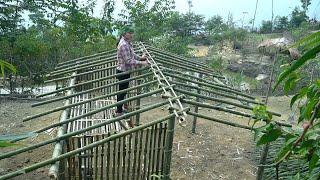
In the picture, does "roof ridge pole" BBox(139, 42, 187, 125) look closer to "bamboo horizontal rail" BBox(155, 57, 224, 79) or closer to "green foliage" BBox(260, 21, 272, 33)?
"bamboo horizontal rail" BBox(155, 57, 224, 79)

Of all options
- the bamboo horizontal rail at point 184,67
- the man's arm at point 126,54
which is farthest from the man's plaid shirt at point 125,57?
the bamboo horizontal rail at point 184,67

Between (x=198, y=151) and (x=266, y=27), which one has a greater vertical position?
(x=266, y=27)

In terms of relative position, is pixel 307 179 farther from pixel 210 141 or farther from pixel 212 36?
pixel 212 36

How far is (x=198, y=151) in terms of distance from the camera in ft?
21.9

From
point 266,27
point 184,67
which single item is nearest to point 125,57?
point 184,67

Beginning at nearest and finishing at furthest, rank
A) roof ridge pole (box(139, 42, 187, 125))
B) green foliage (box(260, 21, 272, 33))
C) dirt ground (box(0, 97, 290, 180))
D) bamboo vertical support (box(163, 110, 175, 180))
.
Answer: roof ridge pole (box(139, 42, 187, 125)), bamboo vertical support (box(163, 110, 175, 180)), dirt ground (box(0, 97, 290, 180)), green foliage (box(260, 21, 272, 33))

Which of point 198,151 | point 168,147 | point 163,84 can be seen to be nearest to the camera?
point 168,147

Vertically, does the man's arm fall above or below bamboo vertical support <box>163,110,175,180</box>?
above

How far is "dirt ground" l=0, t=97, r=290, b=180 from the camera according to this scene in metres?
5.89

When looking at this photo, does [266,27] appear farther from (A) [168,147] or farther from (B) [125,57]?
(A) [168,147]

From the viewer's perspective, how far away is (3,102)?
929 centimetres

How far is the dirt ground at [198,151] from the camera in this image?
19.3ft

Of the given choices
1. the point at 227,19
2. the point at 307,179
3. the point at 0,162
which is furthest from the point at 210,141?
the point at 227,19

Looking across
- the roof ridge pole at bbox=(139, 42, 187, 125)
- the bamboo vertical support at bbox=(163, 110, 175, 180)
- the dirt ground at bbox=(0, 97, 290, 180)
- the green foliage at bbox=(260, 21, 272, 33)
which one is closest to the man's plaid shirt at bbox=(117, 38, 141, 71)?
the roof ridge pole at bbox=(139, 42, 187, 125)
